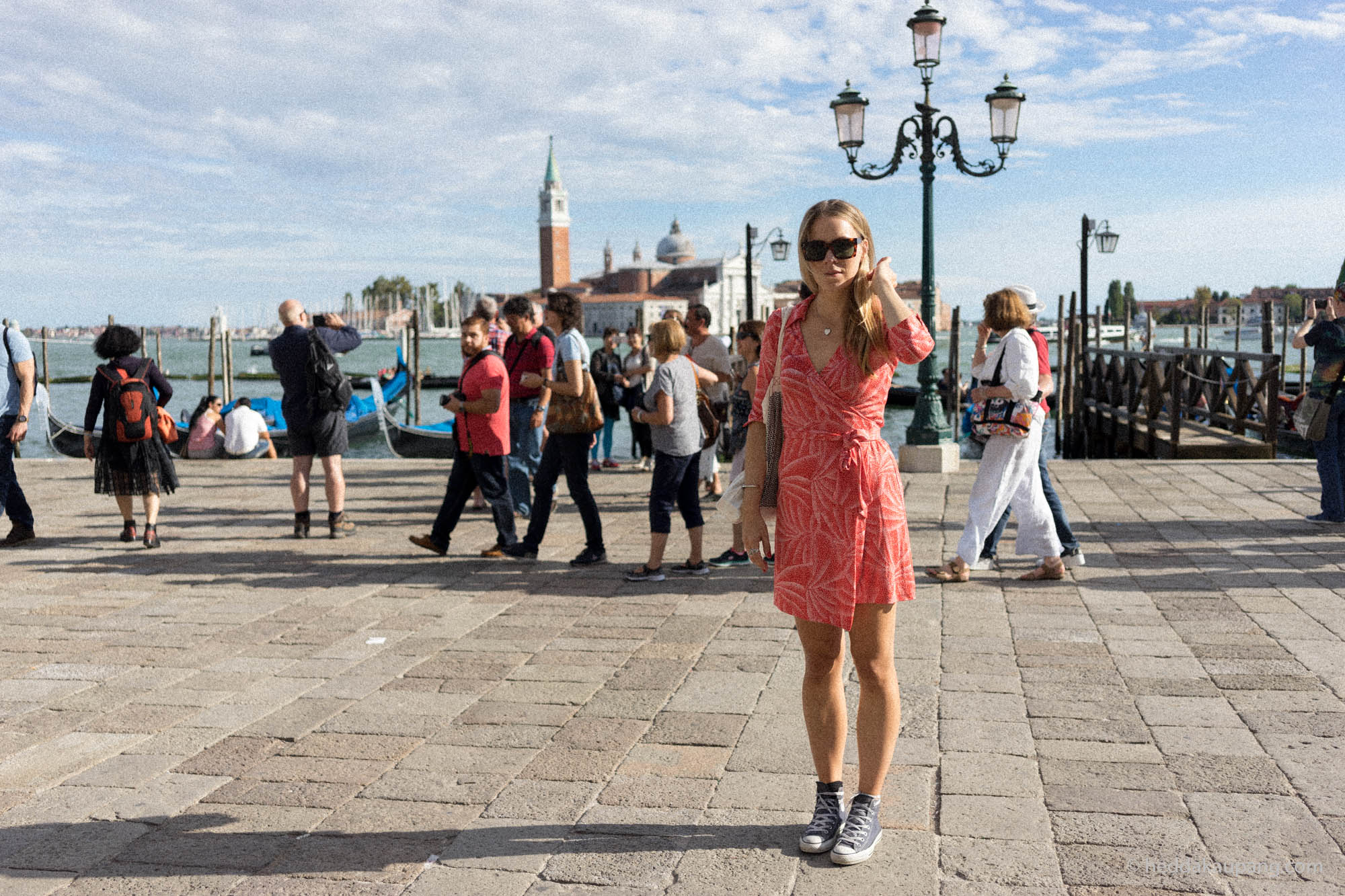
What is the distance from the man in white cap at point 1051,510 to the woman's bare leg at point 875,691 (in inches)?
116

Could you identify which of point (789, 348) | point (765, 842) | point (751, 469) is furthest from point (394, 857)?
point (789, 348)

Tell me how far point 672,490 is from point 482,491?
1185 mm

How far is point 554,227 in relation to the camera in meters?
136

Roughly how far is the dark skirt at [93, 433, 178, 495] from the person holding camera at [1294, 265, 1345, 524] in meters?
6.94

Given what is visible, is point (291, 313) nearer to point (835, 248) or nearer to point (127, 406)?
point (127, 406)

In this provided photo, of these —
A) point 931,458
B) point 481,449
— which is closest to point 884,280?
point 481,449

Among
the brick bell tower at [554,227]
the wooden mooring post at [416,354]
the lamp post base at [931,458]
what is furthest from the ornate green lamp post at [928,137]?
the brick bell tower at [554,227]

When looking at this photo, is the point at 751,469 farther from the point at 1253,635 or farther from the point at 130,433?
the point at 130,433

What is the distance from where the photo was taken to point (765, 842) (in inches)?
104

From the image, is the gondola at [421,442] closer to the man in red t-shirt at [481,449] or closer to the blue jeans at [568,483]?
the man in red t-shirt at [481,449]

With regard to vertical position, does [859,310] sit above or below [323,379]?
above

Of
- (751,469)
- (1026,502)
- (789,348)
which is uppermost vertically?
(789,348)

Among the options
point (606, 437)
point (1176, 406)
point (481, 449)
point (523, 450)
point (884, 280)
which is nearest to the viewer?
point (884, 280)

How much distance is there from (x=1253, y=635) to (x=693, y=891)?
2.96m
